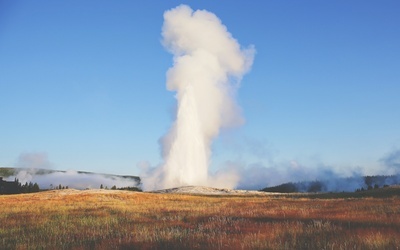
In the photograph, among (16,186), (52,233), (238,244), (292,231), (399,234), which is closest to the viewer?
(238,244)

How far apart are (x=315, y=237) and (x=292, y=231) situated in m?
1.46

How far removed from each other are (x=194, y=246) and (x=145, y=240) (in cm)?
251

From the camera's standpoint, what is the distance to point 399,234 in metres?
13.1

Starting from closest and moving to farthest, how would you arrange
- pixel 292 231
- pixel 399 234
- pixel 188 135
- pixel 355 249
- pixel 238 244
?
pixel 355 249 → pixel 238 244 → pixel 399 234 → pixel 292 231 → pixel 188 135

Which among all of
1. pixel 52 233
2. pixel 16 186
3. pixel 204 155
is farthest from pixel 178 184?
pixel 52 233

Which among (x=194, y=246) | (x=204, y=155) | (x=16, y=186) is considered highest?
(x=204, y=155)

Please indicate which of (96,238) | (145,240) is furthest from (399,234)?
(96,238)

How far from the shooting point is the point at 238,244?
11.6m

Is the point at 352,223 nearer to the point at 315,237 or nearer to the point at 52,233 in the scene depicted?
the point at 315,237

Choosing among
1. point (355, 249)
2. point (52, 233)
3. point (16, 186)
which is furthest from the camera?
point (16, 186)

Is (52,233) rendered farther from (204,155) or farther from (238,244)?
(204,155)

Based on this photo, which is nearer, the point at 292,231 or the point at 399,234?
the point at 399,234

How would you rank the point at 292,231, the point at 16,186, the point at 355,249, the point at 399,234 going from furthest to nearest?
the point at 16,186, the point at 292,231, the point at 399,234, the point at 355,249

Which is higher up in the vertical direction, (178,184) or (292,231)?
(178,184)
